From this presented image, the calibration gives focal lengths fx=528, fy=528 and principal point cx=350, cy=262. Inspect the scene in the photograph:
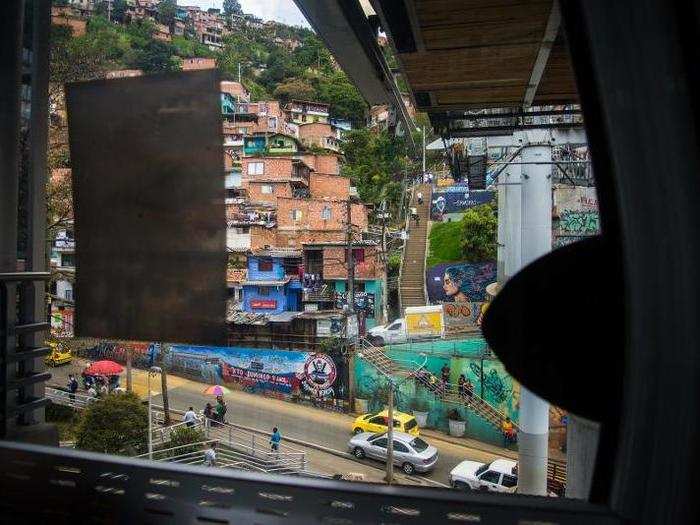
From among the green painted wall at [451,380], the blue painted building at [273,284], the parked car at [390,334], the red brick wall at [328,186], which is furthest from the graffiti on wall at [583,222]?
the red brick wall at [328,186]

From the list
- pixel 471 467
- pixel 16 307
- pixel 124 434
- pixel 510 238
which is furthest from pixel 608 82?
pixel 471 467

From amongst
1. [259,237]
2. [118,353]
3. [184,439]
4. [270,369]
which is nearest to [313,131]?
[259,237]

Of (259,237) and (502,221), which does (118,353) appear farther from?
(502,221)

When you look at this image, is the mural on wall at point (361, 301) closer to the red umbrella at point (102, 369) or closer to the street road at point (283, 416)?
the street road at point (283, 416)

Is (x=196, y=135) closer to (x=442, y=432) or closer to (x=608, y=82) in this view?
(x=608, y=82)

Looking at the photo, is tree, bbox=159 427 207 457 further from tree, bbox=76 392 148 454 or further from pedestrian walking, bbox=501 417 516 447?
pedestrian walking, bbox=501 417 516 447

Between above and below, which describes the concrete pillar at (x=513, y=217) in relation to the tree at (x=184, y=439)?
above

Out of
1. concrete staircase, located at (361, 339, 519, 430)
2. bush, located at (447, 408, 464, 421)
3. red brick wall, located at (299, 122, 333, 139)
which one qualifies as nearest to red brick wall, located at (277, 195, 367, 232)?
concrete staircase, located at (361, 339, 519, 430)
